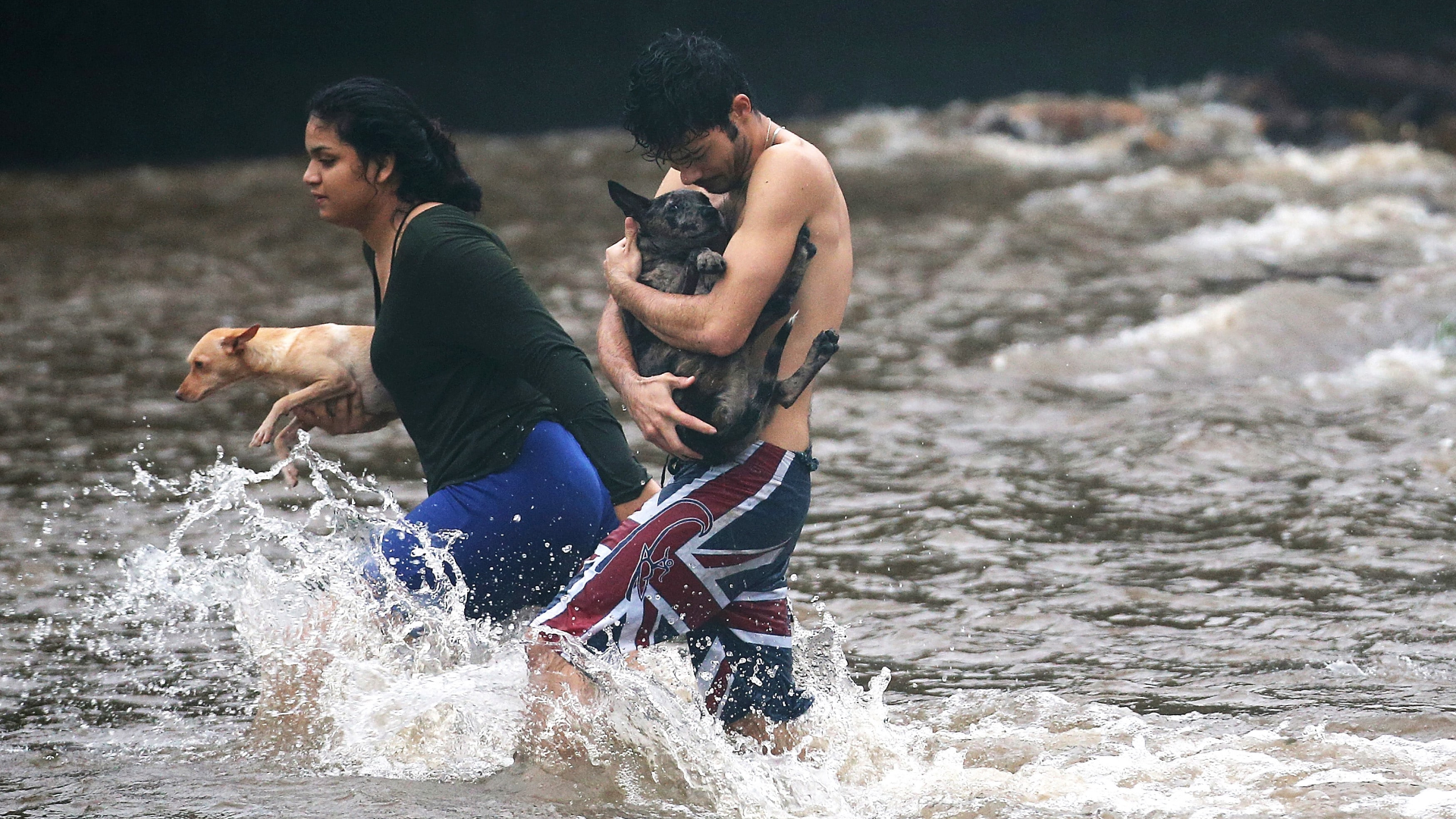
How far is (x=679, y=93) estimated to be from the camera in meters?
3.15

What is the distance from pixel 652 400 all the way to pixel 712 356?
166 millimetres

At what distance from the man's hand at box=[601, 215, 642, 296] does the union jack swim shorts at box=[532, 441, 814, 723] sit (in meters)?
0.45

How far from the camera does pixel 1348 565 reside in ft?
17.7

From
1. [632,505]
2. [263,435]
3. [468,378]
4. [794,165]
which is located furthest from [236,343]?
[794,165]

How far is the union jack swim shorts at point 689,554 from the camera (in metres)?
3.29

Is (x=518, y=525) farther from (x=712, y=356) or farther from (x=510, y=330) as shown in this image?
(x=712, y=356)

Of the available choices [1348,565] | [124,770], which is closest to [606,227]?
[1348,565]

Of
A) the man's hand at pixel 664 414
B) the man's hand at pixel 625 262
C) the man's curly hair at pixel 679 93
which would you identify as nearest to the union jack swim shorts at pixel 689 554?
the man's hand at pixel 664 414

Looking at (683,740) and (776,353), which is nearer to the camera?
(776,353)

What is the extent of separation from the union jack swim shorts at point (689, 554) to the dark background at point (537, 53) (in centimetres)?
1666

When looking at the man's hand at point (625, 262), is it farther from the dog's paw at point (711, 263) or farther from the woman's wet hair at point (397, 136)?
the woman's wet hair at point (397, 136)

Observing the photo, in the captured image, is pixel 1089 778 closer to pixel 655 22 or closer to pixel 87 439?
pixel 87 439

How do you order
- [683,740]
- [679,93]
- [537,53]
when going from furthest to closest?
1. [537,53]
2. [683,740]
3. [679,93]

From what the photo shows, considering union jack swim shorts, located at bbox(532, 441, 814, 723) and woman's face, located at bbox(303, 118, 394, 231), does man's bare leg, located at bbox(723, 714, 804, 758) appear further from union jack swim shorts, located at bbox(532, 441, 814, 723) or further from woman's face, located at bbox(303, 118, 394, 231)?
woman's face, located at bbox(303, 118, 394, 231)
